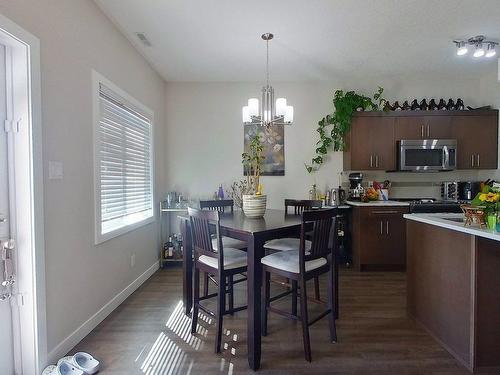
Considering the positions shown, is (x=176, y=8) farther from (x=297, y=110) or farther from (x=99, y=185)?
(x=297, y=110)

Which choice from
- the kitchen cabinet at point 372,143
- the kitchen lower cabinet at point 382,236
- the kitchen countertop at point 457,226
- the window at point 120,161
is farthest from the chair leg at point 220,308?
the kitchen cabinet at point 372,143

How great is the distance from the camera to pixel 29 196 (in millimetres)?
1650

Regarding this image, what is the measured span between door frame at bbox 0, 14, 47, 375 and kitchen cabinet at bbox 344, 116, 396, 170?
11.7 ft

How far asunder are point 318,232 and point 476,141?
350cm

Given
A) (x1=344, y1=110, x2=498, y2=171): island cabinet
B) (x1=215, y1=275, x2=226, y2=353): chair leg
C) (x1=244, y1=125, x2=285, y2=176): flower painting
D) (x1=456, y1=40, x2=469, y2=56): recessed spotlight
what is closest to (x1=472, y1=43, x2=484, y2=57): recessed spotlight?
(x1=456, y1=40, x2=469, y2=56): recessed spotlight

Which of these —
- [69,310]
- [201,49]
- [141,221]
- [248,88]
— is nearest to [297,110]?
[248,88]

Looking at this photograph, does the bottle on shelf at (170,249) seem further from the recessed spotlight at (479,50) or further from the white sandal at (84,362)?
the recessed spotlight at (479,50)

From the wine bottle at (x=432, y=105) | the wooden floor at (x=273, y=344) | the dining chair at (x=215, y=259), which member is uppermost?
the wine bottle at (x=432, y=105)

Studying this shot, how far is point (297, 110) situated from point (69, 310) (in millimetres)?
3654

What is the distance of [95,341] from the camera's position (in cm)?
211

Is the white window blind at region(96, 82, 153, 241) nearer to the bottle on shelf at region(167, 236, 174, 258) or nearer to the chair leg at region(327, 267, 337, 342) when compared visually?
the bottle on shelf at region(167, 236, 174, 258)

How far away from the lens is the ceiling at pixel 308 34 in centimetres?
241

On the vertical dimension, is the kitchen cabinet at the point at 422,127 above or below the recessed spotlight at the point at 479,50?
below

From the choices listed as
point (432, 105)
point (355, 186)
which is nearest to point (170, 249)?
point (355, 186)
